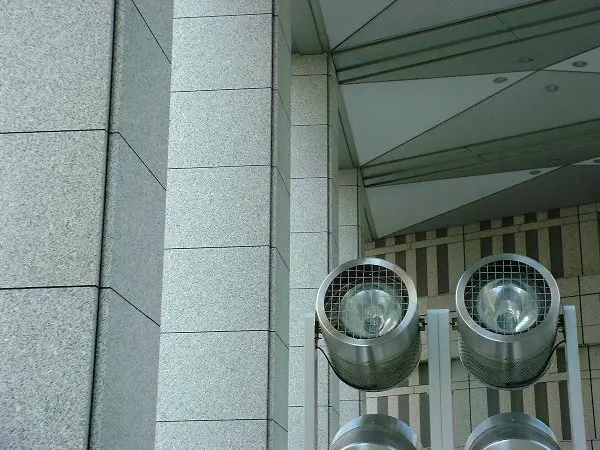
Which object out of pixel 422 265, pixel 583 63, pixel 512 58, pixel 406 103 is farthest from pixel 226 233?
pixel 422 265

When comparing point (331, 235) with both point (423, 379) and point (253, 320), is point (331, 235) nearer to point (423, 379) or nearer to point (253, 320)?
point (253, 320)

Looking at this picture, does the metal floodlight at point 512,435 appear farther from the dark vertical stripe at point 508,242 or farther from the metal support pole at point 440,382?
the dark vertical stripe at point 508,242

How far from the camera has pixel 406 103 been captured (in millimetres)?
14344

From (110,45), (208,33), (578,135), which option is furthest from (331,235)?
(110,45)

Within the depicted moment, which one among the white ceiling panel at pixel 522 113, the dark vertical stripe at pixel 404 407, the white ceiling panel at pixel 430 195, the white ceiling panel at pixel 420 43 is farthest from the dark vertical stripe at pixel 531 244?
the white ceiling panel at pixel 420 43

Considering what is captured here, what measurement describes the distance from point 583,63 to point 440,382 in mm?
8400

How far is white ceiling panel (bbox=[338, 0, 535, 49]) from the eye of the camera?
11.7 metres

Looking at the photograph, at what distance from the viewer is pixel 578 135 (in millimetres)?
15656

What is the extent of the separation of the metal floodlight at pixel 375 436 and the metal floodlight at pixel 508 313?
647mm

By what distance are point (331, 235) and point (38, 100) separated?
8.07 meters

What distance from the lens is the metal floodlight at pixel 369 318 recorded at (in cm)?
558

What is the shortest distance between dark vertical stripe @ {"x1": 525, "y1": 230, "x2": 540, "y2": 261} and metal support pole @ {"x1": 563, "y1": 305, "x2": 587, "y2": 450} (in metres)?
14.7

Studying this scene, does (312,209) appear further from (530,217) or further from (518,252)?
(530,217)

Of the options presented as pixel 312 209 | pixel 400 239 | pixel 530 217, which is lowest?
pixel 312 209
